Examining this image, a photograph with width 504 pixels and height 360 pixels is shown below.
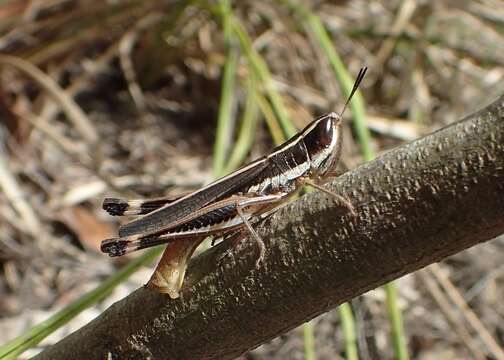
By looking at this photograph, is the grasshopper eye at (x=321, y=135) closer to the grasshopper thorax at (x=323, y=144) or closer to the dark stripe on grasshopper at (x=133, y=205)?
the grasshopper thorax at (x=323, y=144)

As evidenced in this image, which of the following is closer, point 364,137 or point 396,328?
point 396,328

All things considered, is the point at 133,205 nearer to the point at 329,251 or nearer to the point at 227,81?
the point at 329,251

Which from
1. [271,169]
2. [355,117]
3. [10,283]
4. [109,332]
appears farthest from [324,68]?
[109,332]

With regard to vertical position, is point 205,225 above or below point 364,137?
below

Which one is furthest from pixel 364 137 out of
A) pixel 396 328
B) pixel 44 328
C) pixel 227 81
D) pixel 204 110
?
pixel 204 110

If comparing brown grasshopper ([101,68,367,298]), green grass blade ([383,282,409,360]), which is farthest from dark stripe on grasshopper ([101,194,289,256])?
green grass blade ([383,282,409,360])

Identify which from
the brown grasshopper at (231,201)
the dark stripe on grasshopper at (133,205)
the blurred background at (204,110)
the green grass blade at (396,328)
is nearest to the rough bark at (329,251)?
the brown grasshopper at (231,201)

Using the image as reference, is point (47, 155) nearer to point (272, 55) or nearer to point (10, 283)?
point (10, 283)

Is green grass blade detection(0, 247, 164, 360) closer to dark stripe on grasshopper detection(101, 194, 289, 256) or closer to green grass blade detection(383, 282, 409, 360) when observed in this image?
dark stripe on grasshopper detection(101, 194, 289, 256)
